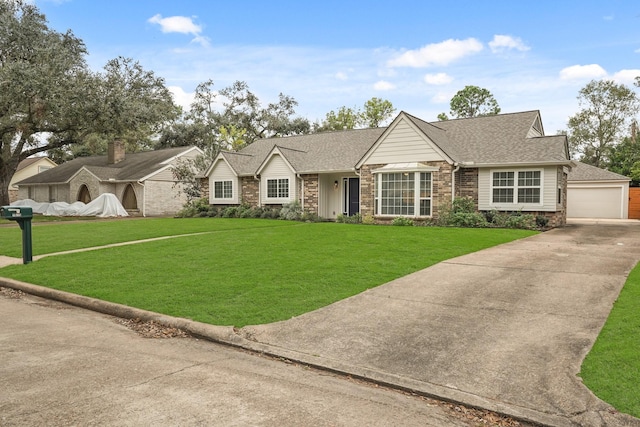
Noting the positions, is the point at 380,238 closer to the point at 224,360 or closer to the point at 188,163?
the point at 224,360

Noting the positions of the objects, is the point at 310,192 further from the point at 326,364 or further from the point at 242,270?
the point at 326,364

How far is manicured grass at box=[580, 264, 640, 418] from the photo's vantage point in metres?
3.65

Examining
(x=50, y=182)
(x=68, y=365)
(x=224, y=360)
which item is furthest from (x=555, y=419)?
(x=50, y=182)

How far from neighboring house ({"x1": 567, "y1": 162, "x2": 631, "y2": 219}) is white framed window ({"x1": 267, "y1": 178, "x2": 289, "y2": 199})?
19.1 m

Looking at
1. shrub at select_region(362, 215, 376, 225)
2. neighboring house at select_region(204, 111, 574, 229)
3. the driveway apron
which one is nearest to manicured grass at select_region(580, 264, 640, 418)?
the driveway apron

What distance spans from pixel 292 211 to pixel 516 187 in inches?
441

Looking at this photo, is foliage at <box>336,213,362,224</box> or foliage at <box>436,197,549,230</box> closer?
foliage at <box>436,197,549,230</box>

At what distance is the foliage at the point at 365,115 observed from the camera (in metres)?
53.9

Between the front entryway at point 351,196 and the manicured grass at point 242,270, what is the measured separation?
974 cm

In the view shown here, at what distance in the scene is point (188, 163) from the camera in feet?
107

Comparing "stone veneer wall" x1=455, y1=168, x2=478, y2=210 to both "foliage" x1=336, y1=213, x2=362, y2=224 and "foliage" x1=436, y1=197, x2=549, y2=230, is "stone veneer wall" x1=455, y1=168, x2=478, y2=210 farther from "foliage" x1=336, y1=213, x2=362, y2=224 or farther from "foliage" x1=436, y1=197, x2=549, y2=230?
"foliage" x1=336, y1=213, x2=362, y2=224

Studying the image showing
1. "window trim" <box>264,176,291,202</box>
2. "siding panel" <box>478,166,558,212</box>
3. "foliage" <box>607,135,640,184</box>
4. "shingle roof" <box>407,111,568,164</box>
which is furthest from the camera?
"foliage" <box>607,135,640,184</box>

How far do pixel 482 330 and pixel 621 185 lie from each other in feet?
94.9

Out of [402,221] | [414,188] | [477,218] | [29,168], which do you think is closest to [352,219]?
[402,221]
